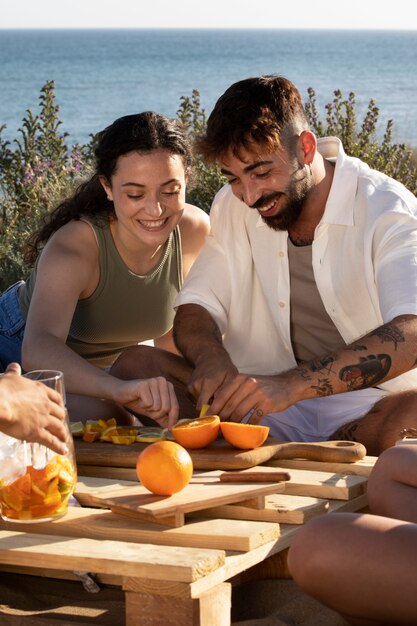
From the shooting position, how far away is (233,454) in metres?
3.46

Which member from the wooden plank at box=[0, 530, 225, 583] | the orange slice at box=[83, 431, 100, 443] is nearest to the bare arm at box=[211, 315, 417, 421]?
the orange slice at box=[83, 431, 100, 443]

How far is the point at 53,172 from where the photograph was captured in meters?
7.21

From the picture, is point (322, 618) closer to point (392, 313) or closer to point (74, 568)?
point (74, 568)

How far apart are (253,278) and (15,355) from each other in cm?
113

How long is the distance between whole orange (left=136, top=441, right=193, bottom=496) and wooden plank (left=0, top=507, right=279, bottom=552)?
0.11 meters

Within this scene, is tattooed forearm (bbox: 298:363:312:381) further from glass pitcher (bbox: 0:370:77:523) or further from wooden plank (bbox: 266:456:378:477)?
glass pitcher (bbox: 0:370:77:523)

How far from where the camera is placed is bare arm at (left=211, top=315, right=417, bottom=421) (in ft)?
12.2

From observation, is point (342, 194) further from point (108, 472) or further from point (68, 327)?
point (108, 472)

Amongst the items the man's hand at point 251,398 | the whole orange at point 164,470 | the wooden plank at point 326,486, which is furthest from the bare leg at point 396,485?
the man's hand at point 251,398

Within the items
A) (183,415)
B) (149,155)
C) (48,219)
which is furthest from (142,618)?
(48,219)

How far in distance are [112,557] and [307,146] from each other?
2070mm

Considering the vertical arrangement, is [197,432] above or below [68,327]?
below

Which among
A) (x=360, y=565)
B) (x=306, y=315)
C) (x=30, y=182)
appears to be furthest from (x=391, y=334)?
(x=30, y=182)

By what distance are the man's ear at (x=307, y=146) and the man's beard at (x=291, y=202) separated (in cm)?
4
